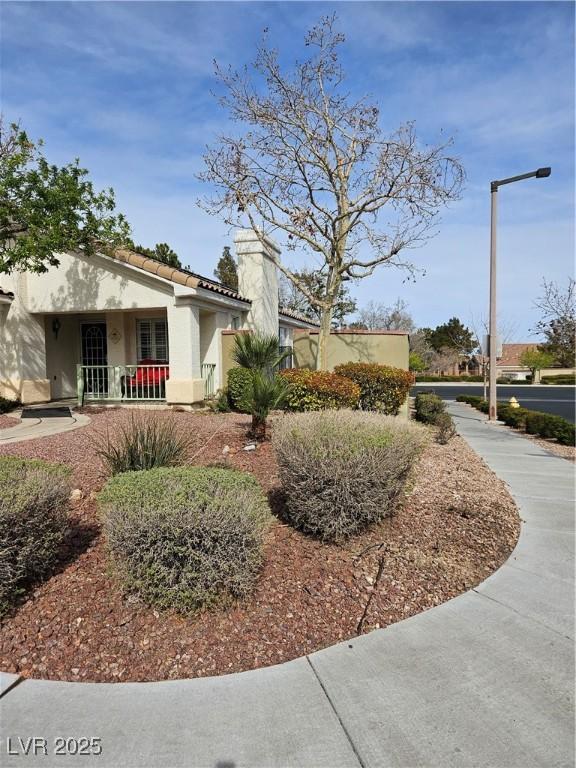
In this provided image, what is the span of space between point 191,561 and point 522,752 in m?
2.04

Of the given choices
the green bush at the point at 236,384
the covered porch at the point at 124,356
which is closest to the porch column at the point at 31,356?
the covered porch at the point at 124,356

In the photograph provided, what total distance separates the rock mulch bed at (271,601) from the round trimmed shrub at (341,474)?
0.21m

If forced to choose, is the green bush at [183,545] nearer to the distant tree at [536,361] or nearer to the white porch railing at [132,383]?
the white porch railing at [132,383]

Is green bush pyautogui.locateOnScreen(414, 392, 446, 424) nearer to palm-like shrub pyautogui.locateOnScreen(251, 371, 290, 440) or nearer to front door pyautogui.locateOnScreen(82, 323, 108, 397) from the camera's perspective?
palm-like shrub pyautogui.locateOnScreen(251, 371, 290, 440)

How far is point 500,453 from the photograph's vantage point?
9.57 meters

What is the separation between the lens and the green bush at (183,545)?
319cm

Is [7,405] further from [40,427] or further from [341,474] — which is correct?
[341,474]

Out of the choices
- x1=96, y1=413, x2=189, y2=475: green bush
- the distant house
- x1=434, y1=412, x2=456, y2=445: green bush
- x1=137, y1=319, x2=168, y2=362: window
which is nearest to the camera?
x1=96, y1=413, x2=189, y2=475: green bush

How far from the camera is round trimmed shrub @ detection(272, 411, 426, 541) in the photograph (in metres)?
4.34

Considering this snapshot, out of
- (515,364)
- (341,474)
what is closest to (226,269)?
(341,474)

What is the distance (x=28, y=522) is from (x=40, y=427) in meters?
6.61

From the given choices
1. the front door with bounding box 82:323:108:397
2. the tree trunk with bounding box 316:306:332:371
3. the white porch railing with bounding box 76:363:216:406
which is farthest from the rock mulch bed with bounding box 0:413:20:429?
the tree trunk with bounding box 316:306:332:371

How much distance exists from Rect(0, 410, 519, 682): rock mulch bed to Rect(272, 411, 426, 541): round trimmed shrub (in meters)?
0.21

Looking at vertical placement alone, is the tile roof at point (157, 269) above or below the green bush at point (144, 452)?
above
